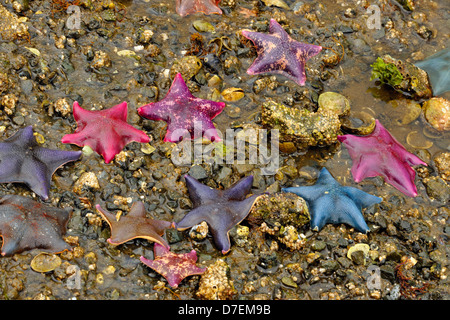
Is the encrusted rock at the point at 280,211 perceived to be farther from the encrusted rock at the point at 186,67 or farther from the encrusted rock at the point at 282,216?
the encrusted rock at the point at 186,67

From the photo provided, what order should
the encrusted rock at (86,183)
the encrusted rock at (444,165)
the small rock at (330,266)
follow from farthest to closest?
the encrusted rock at (444,165) → the encrusted rock at (86,183) → the small rock at (330,266)

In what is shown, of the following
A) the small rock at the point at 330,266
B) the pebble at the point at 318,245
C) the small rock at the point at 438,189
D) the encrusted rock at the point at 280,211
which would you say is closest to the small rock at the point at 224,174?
the encrusted rock at the point at 280,211

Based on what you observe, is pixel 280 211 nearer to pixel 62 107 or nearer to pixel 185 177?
pixel 185 177

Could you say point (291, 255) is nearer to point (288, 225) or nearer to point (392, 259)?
point (288, 225)

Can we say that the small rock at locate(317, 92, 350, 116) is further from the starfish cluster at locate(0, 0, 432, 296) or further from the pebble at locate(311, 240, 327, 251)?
the pebble at locate(311, 240, 327, 251)

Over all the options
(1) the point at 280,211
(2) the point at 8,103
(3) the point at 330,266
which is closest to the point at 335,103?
(1) the point at 280,211

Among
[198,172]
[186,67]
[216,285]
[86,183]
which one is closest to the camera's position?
[216,285]

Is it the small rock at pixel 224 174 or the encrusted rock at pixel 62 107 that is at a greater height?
the encrusted rock at pixel 62 107

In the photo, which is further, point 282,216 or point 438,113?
point 438,113

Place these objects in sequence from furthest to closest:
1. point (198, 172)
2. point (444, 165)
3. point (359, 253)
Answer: point (444, 165)
point (198, 172)
point (359, 253)
